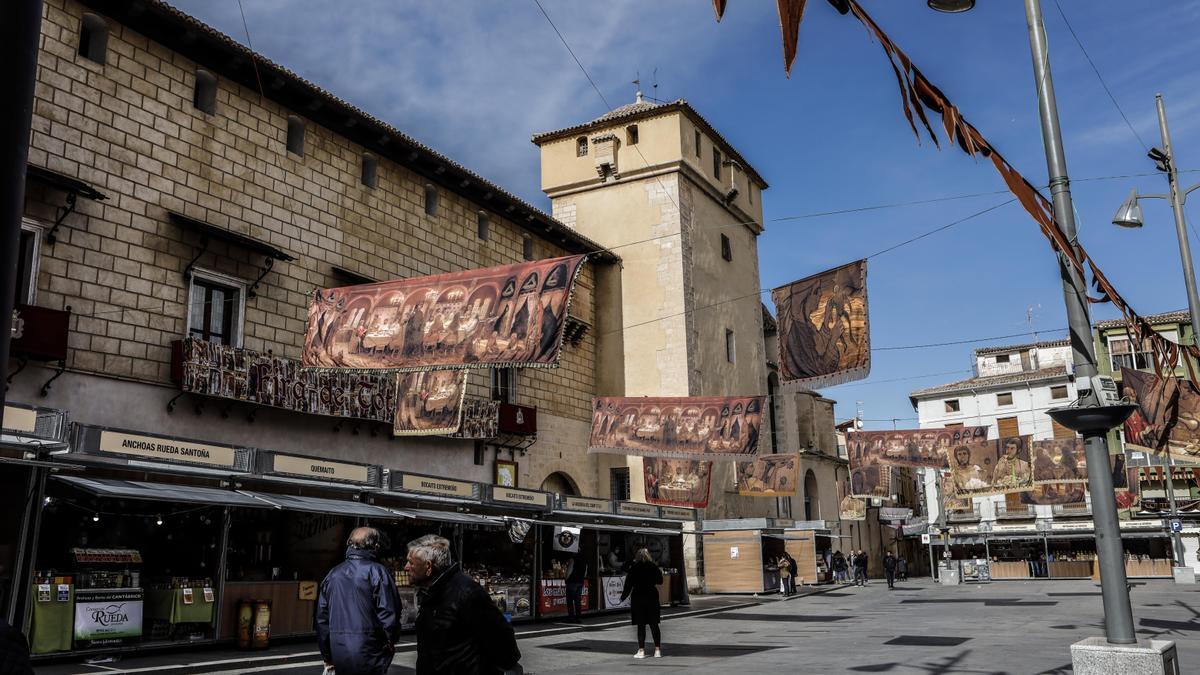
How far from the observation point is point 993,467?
1198 inches

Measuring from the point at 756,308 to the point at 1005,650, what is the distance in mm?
29145

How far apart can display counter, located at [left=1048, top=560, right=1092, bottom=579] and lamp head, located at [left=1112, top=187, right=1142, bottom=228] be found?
127ft

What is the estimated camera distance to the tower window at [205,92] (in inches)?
763

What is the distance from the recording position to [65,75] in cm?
1631

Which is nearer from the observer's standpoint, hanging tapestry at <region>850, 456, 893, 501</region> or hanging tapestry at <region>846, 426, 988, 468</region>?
hanging tapestry at <region>846, 426, 988, 468</region>

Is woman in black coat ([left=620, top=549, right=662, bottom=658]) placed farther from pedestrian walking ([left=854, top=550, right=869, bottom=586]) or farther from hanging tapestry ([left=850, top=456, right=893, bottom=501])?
pedestrian walking ([left=854, top=550, right=869, bottom=586])

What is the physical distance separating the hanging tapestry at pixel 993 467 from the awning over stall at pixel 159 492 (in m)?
23.1

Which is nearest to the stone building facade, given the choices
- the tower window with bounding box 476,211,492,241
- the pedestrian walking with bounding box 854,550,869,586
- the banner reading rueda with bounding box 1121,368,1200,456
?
the tower window with bounding box 476,211,492,241

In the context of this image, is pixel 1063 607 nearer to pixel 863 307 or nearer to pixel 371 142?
pixel 863 307

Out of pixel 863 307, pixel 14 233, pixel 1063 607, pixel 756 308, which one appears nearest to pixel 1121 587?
pixel 863 307

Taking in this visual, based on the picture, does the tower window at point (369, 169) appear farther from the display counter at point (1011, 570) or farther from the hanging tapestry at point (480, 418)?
the display counter at point (1011, 570)

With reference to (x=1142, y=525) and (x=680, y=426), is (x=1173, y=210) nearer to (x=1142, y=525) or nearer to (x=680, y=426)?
(x=680, y=426)

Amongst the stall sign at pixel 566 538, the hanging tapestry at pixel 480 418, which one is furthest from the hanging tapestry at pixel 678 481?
the stall sign at pixel 566 538

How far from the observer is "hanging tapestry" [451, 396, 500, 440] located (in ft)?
81.3
